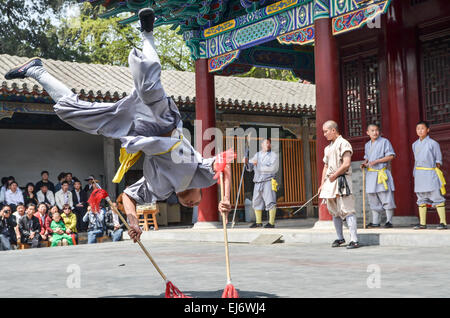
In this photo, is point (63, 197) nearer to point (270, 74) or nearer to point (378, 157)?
point (378, 157)

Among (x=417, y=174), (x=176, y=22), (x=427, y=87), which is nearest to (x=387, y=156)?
(x=417, y=174)

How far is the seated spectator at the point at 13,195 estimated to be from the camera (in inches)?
533

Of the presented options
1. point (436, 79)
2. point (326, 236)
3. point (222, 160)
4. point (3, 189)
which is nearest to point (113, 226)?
point (3, 189)

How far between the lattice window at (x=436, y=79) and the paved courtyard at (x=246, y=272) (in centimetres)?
336

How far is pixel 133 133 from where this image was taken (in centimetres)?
516

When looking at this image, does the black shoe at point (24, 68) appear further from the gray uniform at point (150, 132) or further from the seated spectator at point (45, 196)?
the seated spectator at point (45, 196)

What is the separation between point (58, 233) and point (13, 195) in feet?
5.59

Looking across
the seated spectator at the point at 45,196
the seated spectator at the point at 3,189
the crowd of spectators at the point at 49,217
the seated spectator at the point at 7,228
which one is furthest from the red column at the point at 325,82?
the seated spectator at the point at 3,189

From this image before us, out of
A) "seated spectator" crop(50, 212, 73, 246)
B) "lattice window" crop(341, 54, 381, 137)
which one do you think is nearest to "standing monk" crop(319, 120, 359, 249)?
"lattice window" crop(341, 54, 381, 137)

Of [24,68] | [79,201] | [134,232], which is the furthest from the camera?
[79,201]

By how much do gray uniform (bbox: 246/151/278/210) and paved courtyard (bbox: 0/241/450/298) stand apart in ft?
9.90

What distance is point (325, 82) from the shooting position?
1052 centimetres

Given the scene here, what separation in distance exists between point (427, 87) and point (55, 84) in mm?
7639
